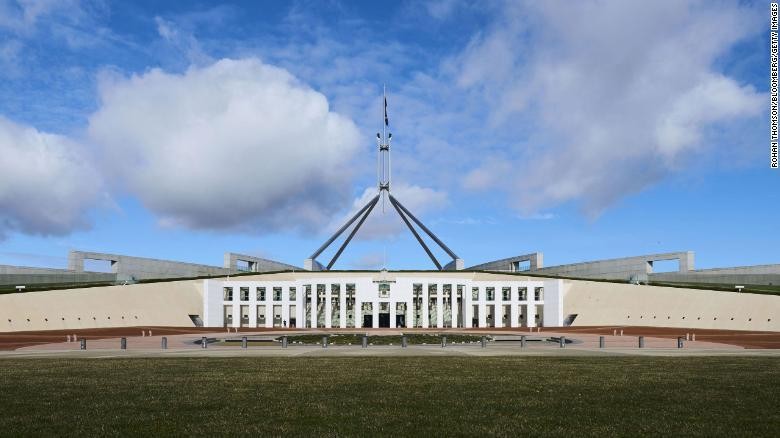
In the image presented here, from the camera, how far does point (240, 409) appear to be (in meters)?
13.5

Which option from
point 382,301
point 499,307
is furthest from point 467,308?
point 382,301

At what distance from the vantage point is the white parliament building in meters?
82.3

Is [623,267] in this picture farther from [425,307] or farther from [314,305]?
[314,305]

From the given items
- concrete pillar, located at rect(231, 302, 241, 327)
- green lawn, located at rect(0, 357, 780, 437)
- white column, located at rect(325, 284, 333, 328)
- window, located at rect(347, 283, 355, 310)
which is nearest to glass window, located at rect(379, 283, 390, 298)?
window, located at rect(347, 283, 355, 310)

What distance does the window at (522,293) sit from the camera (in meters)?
85.2

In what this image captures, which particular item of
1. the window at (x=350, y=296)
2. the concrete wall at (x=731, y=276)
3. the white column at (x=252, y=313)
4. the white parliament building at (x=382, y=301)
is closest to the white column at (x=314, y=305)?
the white parliament building at (x=382, y=301)

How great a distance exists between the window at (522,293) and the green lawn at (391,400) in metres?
60.7

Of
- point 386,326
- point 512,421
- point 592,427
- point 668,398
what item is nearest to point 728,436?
point 592,427

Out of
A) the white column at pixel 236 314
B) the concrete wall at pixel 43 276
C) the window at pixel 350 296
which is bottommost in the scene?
the white column at pixel 236 314

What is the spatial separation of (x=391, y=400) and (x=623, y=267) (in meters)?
86.0

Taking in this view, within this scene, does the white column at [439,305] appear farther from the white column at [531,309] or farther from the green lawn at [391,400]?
the green lawn at [391,400]

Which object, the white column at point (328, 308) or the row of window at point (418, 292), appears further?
the row of window at point (418, 292)

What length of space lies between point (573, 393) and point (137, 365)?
56.5 ft

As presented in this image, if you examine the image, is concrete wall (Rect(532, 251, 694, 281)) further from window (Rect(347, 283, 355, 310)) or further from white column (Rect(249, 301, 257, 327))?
white column (Rect(249, 301, 257, 327))
